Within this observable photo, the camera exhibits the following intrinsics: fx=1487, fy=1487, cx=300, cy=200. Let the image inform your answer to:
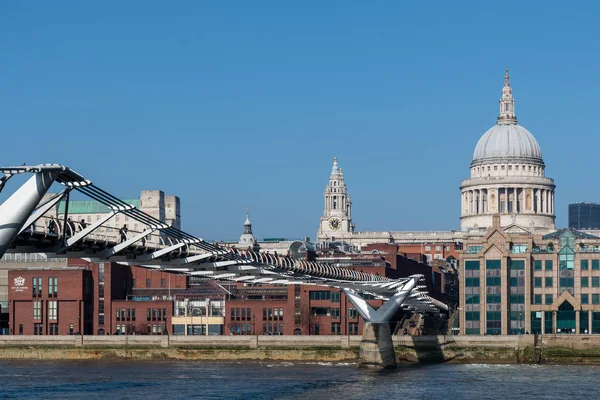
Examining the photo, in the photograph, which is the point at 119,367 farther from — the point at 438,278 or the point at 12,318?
the point at 438,278

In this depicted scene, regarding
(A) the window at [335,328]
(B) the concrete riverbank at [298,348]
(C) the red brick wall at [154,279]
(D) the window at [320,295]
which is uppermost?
(C) the red brick wall at [154,279]

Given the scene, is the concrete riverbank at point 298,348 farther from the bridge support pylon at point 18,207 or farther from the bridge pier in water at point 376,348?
the bridge support pylon at point 18,207

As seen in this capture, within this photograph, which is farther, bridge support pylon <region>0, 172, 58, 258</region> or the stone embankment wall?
the stone embankment wall

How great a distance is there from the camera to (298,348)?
109000 mm

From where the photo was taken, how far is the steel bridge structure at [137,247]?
49.4 m

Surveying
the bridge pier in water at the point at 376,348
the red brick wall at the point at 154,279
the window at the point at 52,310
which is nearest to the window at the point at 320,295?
the red brick wall at the point at 154,279

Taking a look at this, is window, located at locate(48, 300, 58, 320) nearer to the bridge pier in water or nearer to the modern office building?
the modern office building

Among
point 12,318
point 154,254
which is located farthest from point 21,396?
point 12,318

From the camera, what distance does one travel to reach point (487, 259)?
123750 mm

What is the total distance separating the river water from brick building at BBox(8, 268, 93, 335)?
21.3 metres

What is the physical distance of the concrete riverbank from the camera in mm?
105250

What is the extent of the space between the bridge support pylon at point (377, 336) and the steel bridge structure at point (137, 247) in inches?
3.0

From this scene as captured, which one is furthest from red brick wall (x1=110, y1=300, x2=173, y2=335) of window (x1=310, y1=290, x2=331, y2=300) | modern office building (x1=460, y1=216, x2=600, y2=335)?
modern office building (x1=460, y1=216, x2=600, y2=335)

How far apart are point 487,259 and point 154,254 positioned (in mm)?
57912
